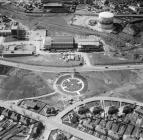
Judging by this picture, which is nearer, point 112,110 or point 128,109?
point 112,110

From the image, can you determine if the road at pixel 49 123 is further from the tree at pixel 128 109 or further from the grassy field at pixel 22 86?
the tree at pixel 128 109

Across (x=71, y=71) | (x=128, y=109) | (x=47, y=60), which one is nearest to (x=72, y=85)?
(x=71, y=71)

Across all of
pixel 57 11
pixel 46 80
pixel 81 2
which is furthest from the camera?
pixel 81 2

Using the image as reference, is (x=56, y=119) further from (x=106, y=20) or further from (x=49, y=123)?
(x=106, y=20)

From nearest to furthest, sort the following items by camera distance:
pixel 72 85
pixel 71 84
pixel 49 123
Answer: pixel 49 123
pixel 72 85
pixel 71 84

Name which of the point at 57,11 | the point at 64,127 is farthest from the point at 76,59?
the point at 57,11

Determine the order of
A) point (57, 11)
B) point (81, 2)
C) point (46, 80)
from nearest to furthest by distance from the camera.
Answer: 1. point (46, 80)
2. point (57, 11)
3. point (81, 2)

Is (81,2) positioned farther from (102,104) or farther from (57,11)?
(102,104)

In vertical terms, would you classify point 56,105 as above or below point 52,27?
below
